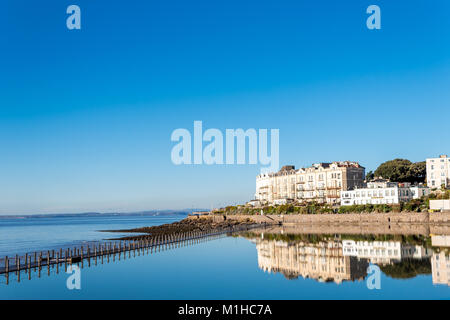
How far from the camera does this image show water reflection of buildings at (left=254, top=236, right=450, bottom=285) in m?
31.4

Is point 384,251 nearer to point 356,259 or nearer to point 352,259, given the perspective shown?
point 356,259

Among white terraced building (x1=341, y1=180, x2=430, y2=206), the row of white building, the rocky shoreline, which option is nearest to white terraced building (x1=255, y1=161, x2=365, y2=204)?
the row of white building

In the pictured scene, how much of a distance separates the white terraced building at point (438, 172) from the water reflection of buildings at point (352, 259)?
179 feet

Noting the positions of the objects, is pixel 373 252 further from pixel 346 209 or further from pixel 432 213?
pixel 346 209

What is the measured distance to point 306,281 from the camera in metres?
29.2

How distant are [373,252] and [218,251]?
15.7m

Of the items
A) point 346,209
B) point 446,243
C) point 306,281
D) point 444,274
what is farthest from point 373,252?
point 346,209

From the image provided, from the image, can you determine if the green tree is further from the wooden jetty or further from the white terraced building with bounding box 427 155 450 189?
the wooden jetty

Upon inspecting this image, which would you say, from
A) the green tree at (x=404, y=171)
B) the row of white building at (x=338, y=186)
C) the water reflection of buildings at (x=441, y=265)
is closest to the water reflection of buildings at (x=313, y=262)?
the water reflection of buildings at (x=441, y=265)

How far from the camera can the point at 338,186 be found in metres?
113

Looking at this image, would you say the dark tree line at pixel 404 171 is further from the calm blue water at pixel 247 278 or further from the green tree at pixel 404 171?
Answer: the calm blue water at pixel 247 278

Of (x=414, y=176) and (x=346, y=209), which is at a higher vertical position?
(x=414, y=176)

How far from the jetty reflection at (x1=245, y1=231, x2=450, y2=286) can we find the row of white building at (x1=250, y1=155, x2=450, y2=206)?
4340 centimetres
